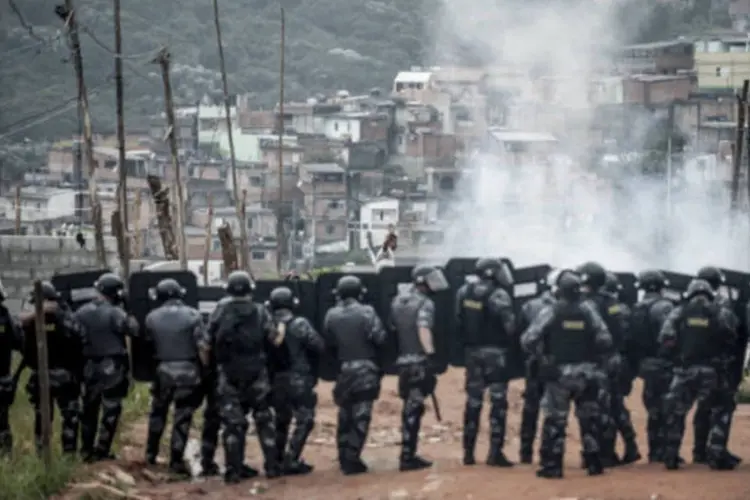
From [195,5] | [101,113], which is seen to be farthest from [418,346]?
[195,5]

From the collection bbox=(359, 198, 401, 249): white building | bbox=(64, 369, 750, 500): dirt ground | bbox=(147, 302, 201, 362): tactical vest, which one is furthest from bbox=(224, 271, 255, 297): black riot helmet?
bbox=(359, 198, 401, 249): white building

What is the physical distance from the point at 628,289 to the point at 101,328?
17.1 feet

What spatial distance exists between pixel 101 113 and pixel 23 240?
60.0 meters

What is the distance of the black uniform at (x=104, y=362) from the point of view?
53.8 feet

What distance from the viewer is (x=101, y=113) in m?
93.7

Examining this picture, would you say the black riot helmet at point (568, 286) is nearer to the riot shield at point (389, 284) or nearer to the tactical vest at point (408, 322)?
the tactical vest at point (408, 322)

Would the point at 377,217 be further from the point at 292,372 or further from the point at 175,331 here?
the point at 175,331

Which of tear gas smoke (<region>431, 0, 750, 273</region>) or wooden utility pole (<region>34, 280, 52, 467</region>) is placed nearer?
wooden utility pole (<region>34, 280, 52, 467</region>)

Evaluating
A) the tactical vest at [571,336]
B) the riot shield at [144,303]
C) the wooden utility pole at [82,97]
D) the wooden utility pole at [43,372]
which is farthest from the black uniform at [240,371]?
the wooden utility pole at [82,97]

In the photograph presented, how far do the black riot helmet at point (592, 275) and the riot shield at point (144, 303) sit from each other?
12.6ft

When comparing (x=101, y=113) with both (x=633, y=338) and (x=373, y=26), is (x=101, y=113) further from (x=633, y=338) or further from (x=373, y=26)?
(x=633, y=338)

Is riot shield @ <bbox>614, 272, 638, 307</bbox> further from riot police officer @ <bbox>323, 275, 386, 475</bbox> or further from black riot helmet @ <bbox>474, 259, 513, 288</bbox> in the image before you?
riot police officer @ <bbox>323, 275, 386, 475</bbox>

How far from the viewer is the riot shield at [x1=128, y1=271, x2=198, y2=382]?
1695cm

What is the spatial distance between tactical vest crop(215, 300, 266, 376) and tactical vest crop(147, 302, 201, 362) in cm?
30
